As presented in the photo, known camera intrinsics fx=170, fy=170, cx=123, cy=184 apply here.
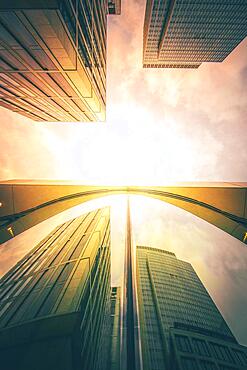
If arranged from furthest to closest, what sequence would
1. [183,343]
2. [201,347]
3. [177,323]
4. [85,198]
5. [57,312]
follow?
1. [177,323]
2. [201,347]
3. [183,343]
4. [57,312]
5. [85,198]

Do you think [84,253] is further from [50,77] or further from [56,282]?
[50,77]

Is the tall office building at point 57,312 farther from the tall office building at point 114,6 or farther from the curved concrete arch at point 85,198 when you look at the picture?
the tall office building at point 114,6

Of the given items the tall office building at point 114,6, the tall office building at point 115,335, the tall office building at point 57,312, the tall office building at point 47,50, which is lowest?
the tall office building at point 115,335

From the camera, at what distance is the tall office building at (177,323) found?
64438 mm

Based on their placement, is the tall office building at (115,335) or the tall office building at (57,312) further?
the tall office building at (115,335)

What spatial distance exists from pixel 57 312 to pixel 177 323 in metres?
78.3

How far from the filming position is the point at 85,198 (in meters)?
6.06

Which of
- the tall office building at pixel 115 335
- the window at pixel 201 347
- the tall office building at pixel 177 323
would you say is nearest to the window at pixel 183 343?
the tall office building at pixel 177 323

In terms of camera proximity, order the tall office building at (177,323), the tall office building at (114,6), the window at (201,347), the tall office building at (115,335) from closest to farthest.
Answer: the tall office building at (114,6) < the tall office building at (177,323) < the window at (201,347) < the tall office building at (115,335)

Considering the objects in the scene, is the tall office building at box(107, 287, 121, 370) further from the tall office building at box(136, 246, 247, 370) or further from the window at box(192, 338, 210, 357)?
the window at box(192, 338, 210, 357)

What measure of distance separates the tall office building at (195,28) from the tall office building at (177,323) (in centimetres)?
9316

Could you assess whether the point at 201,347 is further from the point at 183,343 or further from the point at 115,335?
the point at 115,335

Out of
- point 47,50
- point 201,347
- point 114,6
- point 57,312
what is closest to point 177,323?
point 201,347

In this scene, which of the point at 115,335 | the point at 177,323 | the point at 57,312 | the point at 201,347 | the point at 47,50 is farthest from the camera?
the point at 115,335
